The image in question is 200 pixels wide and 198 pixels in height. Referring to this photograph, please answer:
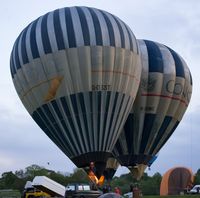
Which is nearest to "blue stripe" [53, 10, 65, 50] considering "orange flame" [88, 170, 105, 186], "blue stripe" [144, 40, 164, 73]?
"orange flame" [88, 170, 105, 186]

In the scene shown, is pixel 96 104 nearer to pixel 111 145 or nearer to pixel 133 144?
pixel 111 145

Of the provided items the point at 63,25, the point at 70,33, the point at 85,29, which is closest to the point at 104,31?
the point at 85,29

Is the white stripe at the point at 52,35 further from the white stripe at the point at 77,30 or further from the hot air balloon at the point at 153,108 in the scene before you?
the hot air balloon at the point at 153,108

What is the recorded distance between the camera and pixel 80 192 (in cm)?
2867

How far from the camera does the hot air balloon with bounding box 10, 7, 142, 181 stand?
3362 cm

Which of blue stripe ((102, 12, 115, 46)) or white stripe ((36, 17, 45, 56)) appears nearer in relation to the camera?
white stripe ((36, 17, 45, 56))

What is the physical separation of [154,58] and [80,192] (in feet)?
51.2

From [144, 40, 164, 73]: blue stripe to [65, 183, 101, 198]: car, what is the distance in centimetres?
1280

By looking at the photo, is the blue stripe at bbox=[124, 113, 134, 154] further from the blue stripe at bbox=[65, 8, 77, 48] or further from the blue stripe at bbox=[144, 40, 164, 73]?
the blue stripe at bbox=[65, 8, 77, 48]

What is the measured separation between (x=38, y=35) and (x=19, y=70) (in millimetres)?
2832

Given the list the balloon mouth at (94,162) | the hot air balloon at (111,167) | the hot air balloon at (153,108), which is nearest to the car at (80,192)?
the balloon mouth at (94,162)

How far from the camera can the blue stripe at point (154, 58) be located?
4059 cm

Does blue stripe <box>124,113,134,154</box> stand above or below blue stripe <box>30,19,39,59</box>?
below

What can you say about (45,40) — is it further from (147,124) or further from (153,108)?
(147,124)
